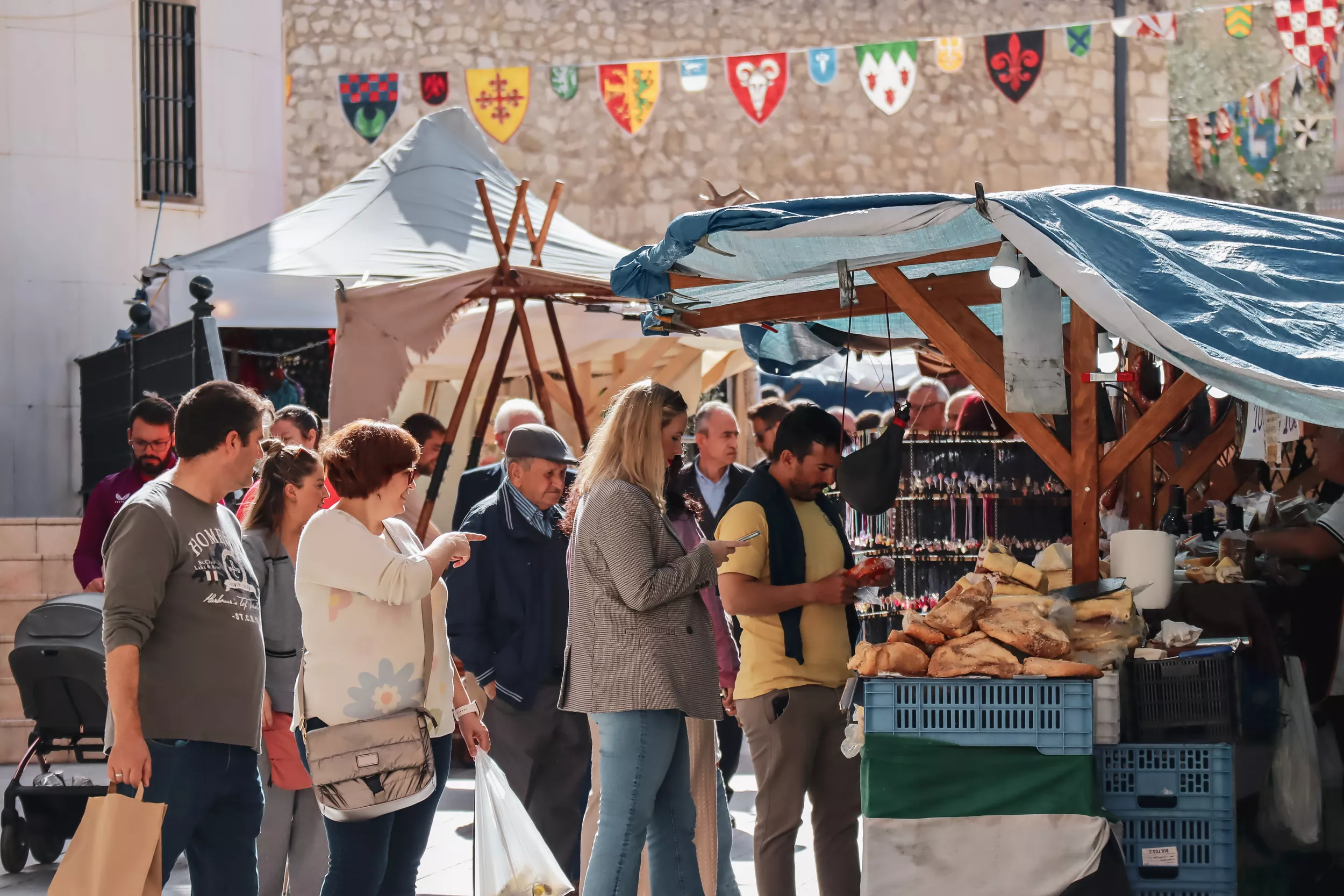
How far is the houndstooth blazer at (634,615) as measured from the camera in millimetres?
3986

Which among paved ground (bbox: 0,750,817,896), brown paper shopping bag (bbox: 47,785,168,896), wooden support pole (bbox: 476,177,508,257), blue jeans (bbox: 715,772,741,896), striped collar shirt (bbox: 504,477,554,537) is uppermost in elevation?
wooden support pole (bbox: 476,177,508,257)

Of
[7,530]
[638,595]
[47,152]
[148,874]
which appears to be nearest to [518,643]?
[638,595]

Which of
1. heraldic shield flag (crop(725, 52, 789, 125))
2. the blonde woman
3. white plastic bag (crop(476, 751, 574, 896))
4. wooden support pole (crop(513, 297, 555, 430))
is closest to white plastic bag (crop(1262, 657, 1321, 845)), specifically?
the blonde woman

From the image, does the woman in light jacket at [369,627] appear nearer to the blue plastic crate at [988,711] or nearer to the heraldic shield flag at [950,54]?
the blue plastic crate at [988,711]

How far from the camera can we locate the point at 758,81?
1664 cm

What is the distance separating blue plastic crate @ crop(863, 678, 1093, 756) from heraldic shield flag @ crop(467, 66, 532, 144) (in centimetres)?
1368

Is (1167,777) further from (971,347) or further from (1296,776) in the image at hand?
(971,347)

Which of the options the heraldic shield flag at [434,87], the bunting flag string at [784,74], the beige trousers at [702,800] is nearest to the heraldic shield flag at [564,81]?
the bunting flag string at [784,74]

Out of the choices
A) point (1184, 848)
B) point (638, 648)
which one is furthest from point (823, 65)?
point (1184, 848)

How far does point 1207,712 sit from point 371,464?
7.18 ft

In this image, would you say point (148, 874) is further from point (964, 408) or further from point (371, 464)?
point (964, 408)

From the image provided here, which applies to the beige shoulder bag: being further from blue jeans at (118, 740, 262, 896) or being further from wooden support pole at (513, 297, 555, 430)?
wooden support pole at (513, 297, 555, 430)

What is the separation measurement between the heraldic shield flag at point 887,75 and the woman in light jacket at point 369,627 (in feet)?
46.7

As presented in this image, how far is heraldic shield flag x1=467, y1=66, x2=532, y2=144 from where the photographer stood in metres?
16.4
